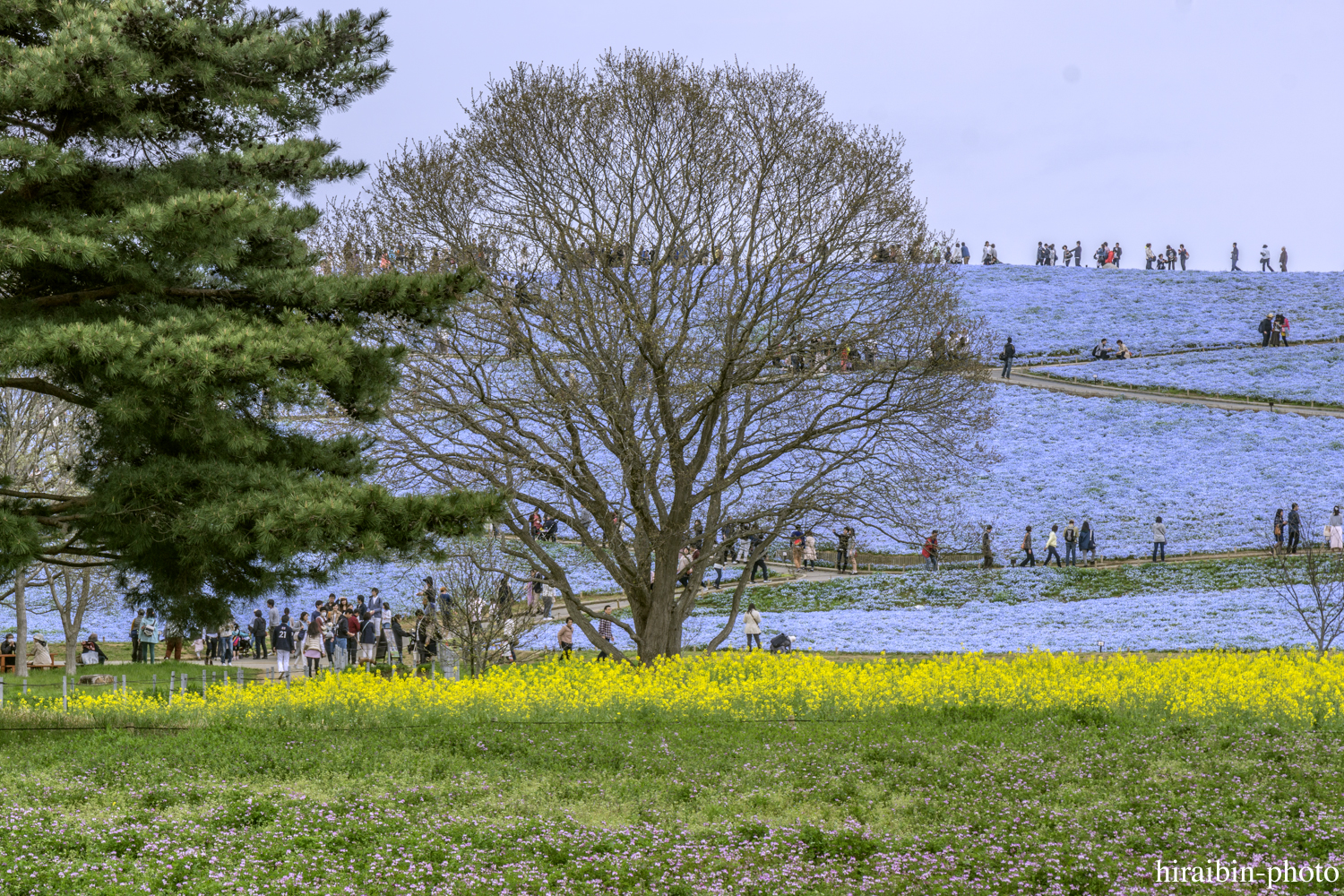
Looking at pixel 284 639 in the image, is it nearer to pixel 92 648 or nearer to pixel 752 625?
pixel 92 648

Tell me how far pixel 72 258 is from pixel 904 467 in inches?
440

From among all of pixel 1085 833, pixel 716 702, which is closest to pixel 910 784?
pixel 1085 833

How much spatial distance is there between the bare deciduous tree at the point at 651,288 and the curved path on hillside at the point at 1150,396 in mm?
28876

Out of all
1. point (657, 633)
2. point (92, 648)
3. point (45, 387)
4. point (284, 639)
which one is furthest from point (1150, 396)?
point (45, 387)

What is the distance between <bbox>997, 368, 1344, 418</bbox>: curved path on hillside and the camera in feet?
134

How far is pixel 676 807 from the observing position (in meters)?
8.64

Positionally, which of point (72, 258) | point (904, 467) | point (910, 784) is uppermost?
point (72, 258)

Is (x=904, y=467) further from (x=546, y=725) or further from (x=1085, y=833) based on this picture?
(x=1085, y=833)

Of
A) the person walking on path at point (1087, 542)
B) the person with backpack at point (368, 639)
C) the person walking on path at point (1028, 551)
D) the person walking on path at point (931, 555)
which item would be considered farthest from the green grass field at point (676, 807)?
the person walking on path at point (1087, 542)

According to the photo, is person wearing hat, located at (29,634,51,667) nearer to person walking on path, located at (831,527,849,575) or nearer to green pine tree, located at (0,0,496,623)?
green pine tree, located at (0,0,496,623)

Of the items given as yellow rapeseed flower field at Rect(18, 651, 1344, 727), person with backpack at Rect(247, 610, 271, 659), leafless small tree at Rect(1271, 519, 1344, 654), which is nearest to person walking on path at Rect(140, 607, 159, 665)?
person with backpack at Rect(247, 610, 271, 659)

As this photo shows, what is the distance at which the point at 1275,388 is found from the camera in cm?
4325

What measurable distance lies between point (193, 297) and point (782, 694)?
7458 mm

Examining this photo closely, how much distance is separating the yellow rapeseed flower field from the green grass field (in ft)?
2.69
